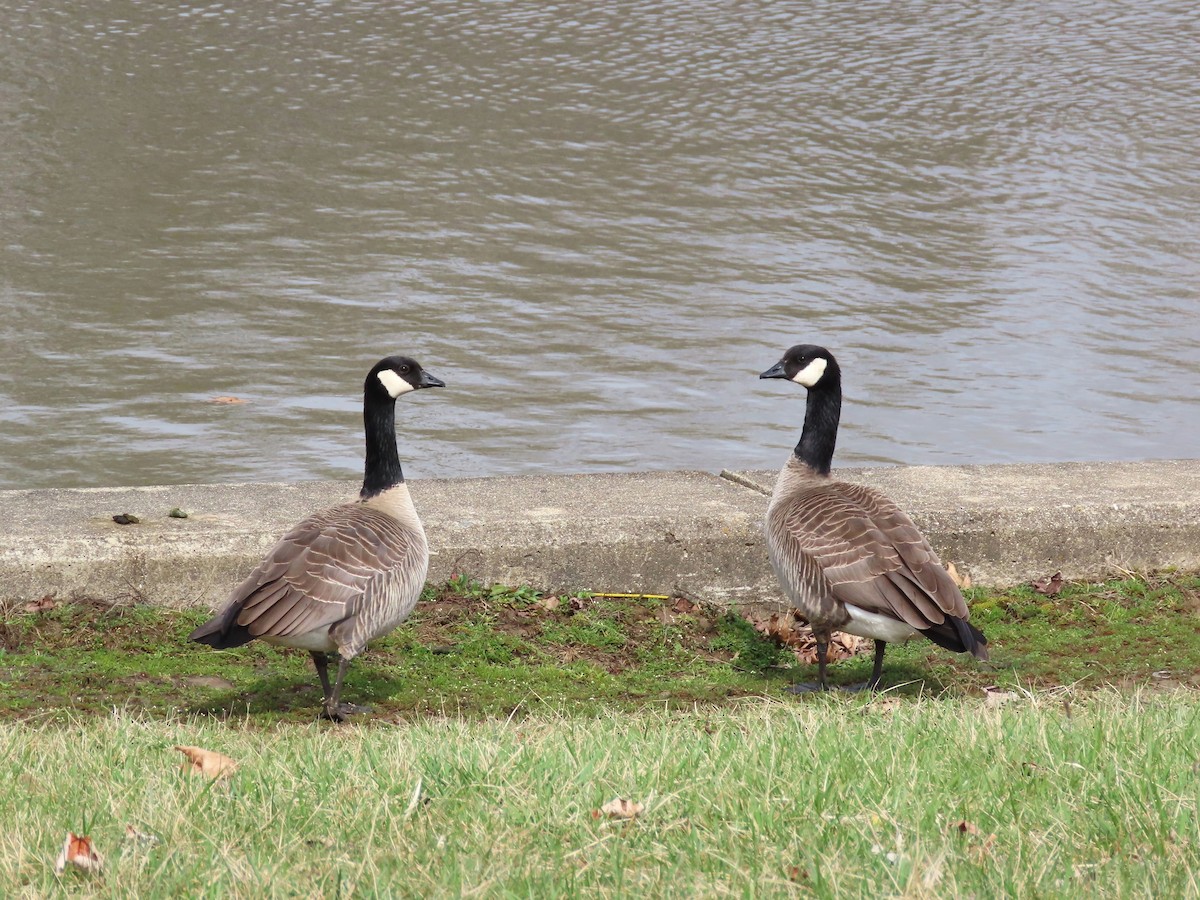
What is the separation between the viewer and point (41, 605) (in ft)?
18.5

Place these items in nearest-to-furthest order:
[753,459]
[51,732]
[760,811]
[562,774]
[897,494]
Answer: [760,811] < [562,774] < [51,732] < [897,494] < [753,459]

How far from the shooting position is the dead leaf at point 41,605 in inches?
221

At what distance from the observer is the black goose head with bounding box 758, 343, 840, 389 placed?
20.5 feet

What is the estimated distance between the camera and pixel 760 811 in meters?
3.23

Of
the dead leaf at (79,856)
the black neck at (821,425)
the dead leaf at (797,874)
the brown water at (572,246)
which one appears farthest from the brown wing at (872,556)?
the brown water at (572,246)

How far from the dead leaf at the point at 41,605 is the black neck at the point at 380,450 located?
1.26 m

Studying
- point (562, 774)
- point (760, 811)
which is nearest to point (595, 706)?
point (562, 774)

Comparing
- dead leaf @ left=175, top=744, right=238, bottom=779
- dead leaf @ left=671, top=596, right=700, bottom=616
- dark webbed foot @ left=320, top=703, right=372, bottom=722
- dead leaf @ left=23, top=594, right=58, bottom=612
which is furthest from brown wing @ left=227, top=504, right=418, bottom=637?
dead leaf @ left=671, top=596, right=700, bottom=616

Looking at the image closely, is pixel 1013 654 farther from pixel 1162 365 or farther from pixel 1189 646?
pixel 1162 365

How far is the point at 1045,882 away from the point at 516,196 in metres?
12.8

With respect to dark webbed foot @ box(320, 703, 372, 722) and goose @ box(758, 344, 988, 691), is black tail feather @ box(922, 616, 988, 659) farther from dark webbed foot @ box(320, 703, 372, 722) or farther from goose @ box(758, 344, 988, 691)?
dark webbed foot @ box(320, 703, 372, 722)

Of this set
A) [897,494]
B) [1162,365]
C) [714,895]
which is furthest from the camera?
[1162,365]

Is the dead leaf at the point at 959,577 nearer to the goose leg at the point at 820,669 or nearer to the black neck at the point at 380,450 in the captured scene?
the goose leg at the point at 820,669

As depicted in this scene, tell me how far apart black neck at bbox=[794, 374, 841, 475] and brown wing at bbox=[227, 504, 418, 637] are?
5.95 ft
